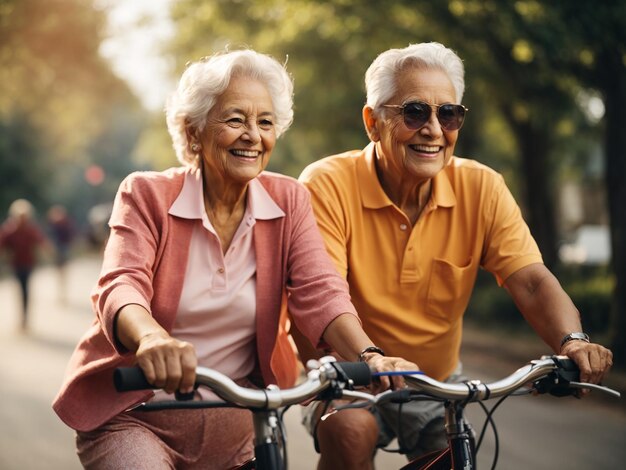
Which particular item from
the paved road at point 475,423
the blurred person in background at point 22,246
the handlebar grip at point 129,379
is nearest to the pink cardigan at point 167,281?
the handlebar grip at point 129,379

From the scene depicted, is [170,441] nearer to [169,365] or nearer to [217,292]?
[217,292]

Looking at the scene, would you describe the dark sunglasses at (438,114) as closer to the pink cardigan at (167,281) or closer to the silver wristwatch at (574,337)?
the pink cardigan at (167,281)

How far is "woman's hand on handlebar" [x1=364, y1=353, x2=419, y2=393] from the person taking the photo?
2346mm

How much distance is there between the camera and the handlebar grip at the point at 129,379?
206cm

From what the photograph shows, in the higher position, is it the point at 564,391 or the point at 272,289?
the point at 272,289

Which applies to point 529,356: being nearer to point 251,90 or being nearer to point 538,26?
point 538,26

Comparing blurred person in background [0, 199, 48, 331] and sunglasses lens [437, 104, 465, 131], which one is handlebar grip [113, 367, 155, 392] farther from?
blurred person in background [0, 199, 48, 331]

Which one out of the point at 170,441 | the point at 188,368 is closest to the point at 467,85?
the point at 170,441

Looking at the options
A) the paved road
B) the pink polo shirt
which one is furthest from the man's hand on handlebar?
the paved road

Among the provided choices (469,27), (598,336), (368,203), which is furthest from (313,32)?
(368,203)

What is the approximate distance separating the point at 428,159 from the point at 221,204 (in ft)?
2.35

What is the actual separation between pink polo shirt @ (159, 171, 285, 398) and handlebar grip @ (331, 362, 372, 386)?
0.64 meters

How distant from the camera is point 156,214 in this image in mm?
2754

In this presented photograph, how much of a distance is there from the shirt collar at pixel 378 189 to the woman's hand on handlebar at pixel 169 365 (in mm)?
1232
